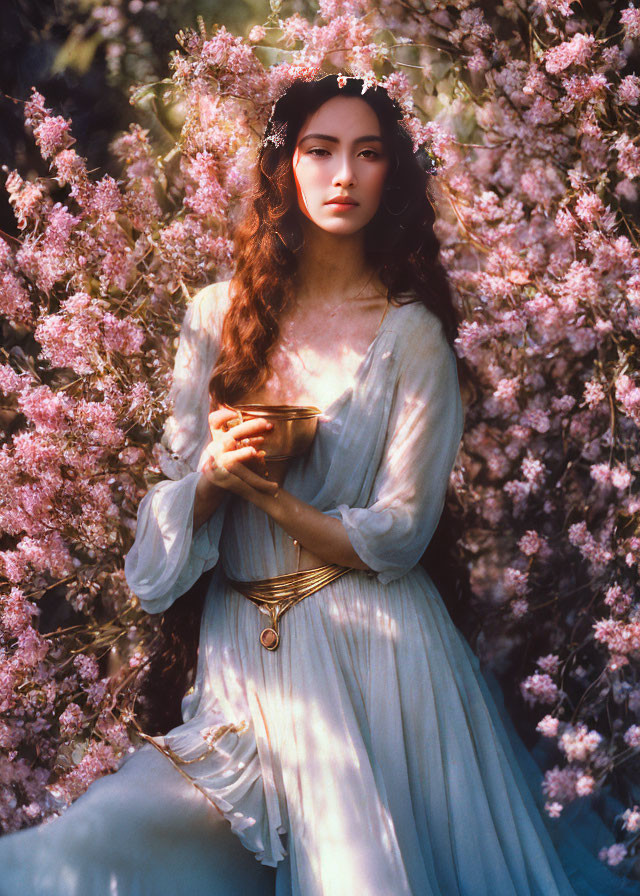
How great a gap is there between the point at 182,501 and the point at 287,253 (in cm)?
57

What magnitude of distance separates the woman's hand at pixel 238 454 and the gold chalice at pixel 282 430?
17mm

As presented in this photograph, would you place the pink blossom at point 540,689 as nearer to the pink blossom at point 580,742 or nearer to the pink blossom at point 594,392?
the pink blossom at point 580,742

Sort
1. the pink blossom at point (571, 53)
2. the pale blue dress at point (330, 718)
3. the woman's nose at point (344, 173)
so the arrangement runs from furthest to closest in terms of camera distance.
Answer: the pink blossom at point (571, 53)
the woman's nose at point (344, 173)
the pale blue dress at point (330, 718)

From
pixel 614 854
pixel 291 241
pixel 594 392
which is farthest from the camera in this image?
pixel 594 392

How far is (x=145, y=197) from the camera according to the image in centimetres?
274

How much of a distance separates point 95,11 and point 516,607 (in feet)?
5.89

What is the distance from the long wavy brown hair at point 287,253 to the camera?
2.22m

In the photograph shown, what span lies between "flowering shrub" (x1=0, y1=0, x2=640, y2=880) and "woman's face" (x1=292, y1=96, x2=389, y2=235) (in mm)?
409

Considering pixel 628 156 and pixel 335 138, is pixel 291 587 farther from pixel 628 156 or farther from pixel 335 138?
pixel 628 156

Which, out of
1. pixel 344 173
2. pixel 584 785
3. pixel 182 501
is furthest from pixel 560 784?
pixel 344 173

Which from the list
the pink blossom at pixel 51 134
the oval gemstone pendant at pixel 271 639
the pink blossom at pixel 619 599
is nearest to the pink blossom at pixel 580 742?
the pink blossom at pixel 619 599

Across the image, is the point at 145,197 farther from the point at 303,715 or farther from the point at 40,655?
the point at 303,715

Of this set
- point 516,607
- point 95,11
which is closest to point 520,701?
point 516,607

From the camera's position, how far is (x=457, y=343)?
2.54 m
